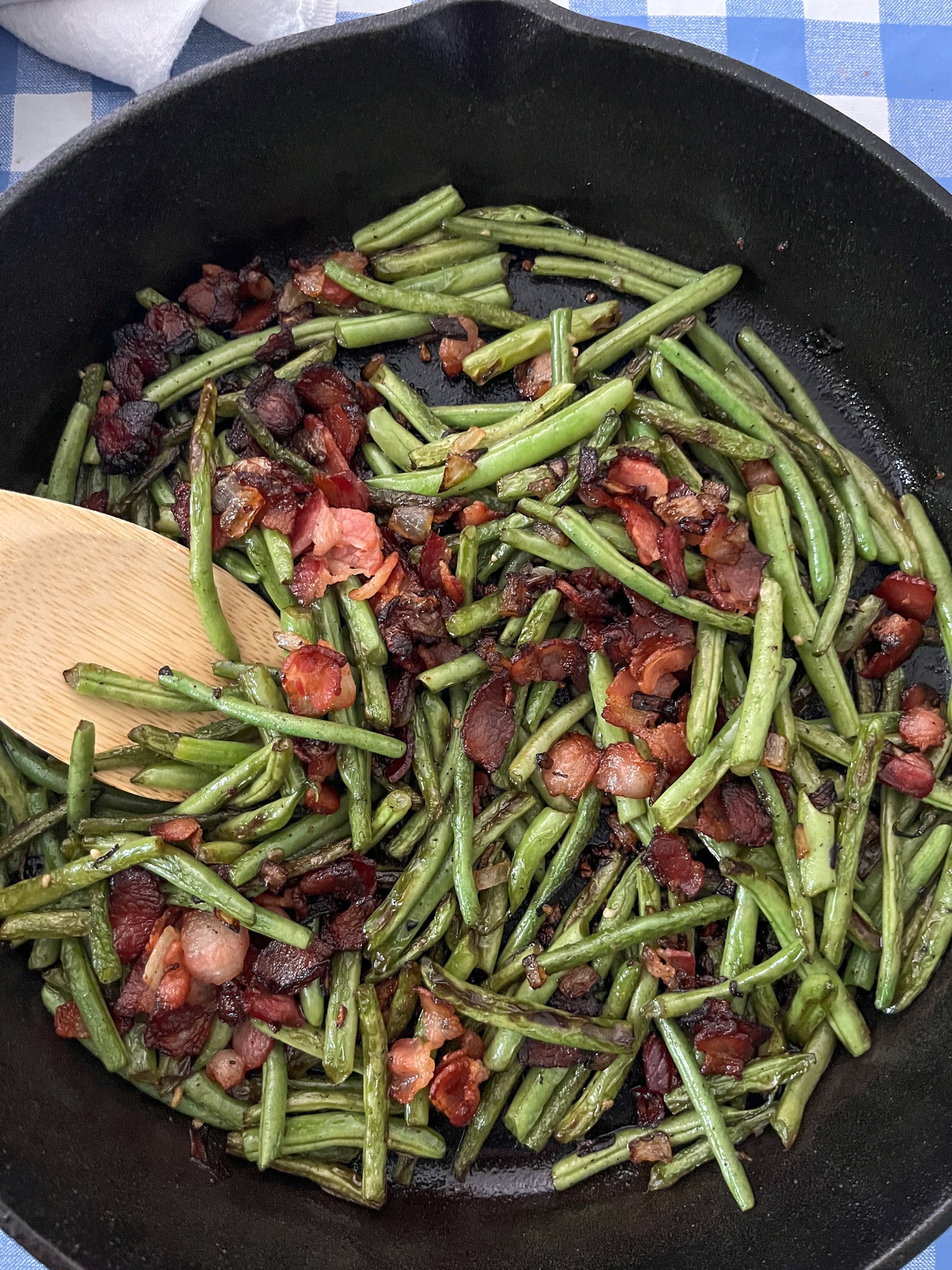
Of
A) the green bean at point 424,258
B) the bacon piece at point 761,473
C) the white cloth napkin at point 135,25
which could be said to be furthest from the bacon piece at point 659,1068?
the white cloth napkin at point 135,25

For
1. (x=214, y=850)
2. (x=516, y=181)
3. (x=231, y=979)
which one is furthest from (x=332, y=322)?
(x=231, y=979)

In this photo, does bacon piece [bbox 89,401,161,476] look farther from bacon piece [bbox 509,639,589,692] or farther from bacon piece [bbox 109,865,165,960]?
bacon piece [bbox 509,639,589,692]

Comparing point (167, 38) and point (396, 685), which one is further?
point (167, 38)

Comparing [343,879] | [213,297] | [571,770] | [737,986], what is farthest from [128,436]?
[737,986]

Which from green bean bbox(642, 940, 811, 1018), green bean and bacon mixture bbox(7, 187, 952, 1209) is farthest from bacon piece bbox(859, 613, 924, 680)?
green bean bbox(642, 940, 811, 1018)

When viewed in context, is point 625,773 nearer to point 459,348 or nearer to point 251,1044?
point 251,1044

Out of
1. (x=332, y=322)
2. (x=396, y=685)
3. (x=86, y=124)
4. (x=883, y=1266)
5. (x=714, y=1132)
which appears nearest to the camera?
(x=883, y=1266)

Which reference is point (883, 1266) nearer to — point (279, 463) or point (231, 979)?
point (231, 979)
